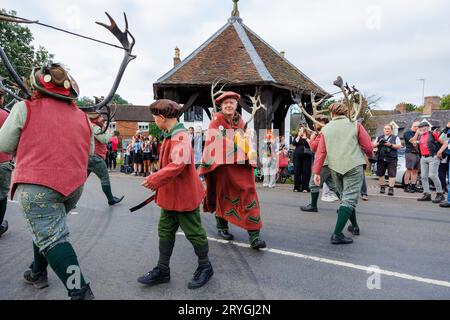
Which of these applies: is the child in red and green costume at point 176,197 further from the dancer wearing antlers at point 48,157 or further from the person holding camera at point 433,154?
the person holding camera at point 433,154

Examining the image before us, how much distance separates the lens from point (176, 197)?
3025 millimetres

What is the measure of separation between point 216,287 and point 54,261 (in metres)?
1.39

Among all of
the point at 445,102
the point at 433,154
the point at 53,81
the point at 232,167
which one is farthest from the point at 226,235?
the point at 445,102

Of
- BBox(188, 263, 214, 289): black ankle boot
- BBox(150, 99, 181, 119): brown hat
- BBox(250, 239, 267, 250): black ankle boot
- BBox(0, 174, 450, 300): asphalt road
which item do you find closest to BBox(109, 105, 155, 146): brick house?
BBox(0, 174, 450, 300): asphalt road

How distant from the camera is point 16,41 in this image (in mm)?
30266

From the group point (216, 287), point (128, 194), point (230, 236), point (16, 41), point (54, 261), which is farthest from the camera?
point (16, 41)

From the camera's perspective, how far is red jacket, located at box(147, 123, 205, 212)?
2898 millimetres

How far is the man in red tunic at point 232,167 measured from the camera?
407cm

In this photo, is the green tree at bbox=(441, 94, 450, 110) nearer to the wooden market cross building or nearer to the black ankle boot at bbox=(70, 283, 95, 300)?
the wooden market cross building

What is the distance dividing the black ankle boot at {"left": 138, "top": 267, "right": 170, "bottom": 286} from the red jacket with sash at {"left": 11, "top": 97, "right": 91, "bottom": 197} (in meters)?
1.07

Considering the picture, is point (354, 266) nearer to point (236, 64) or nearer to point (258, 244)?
point (258, 244)

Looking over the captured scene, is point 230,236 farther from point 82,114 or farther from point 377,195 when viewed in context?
point 377,195

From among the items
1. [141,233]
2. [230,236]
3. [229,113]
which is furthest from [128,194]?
[229,113]

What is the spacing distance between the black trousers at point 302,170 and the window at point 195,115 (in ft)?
57.2
